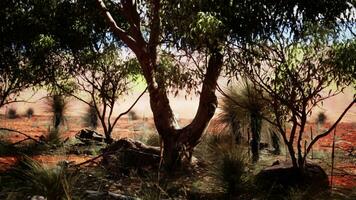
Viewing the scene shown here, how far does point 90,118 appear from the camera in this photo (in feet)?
103

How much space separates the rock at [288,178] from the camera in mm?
11356

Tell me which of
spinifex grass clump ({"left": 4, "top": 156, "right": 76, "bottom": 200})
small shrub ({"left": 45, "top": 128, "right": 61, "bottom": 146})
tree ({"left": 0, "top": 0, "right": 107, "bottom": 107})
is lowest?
spinifex grass clump ({"left": 4, "top": 156, "right": 76, "bottom": 200})

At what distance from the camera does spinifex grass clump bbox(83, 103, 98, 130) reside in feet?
101

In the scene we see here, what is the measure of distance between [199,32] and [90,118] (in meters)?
22.6

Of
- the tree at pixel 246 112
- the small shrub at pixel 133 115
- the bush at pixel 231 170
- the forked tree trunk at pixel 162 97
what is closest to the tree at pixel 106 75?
the tree at pixel 246 112

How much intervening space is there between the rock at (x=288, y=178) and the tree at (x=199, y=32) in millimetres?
2807

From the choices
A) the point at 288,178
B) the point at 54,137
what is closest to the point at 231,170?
the point at 288,178

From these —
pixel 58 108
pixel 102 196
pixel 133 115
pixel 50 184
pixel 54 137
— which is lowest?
pixel 102 196

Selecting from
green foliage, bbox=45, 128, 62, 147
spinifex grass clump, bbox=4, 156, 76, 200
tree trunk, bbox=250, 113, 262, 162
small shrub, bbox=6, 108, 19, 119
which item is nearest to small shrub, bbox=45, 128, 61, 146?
green foliage, bbox=45, 128, 62, 147

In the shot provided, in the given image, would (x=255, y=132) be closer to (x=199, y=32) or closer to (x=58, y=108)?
(x=199, y=32)

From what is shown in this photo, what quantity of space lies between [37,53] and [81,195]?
11052 millimetres

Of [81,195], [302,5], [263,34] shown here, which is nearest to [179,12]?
[263,34]

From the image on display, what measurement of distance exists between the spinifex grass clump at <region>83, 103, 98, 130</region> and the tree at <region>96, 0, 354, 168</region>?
48.8 feet

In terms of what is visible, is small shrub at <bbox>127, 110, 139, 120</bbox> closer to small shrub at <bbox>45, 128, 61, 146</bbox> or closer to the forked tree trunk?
small shrub at <bbox>45, 128, 61, 146</bbox>
